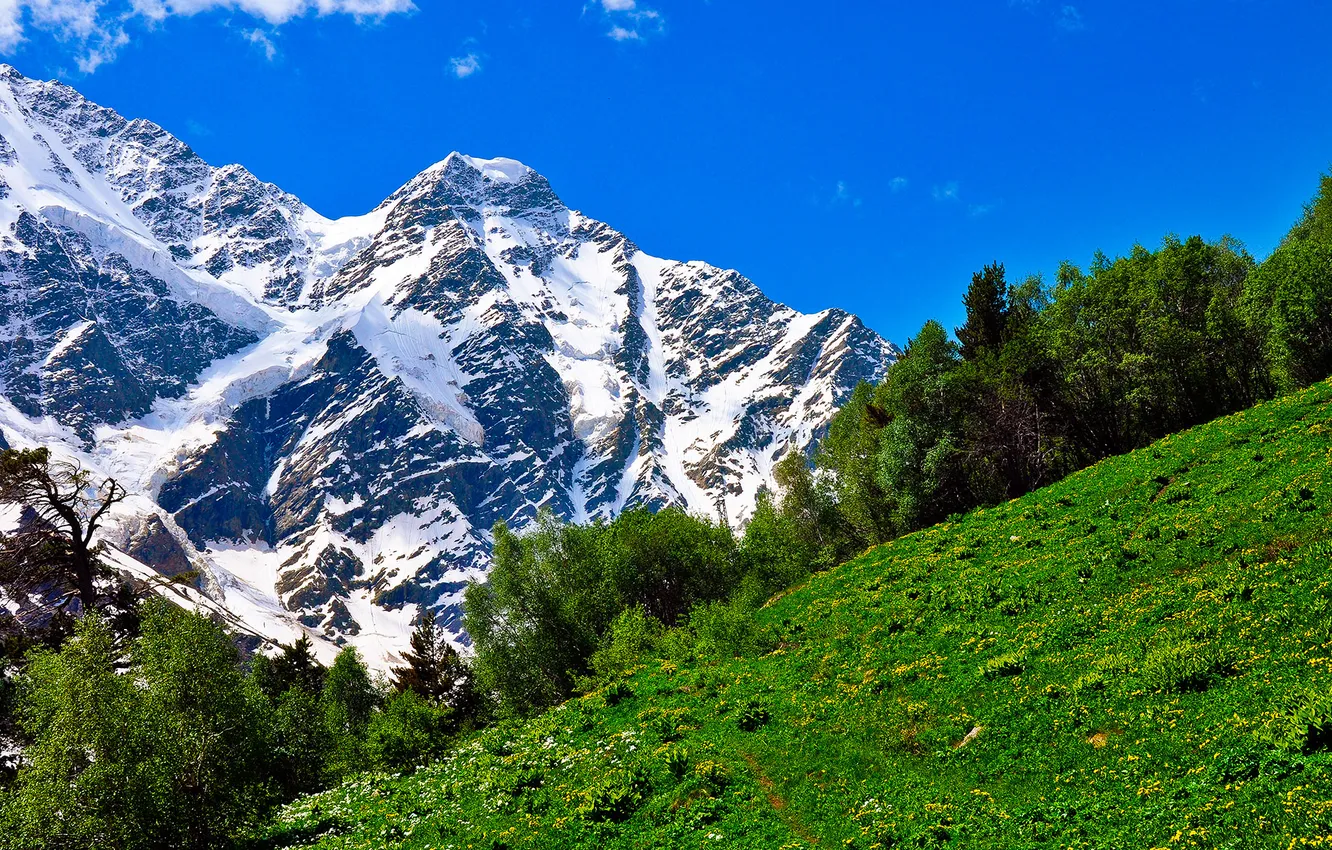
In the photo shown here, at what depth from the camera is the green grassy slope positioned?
45.2 feet

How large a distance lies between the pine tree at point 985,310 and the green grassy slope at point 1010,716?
25.4 m

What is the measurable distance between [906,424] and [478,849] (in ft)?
149

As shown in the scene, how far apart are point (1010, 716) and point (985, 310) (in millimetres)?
47331

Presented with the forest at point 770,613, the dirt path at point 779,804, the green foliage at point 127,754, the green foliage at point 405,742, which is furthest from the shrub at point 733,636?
the green foliage at point 127,754

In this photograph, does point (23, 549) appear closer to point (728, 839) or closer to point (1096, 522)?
point (728, 839)

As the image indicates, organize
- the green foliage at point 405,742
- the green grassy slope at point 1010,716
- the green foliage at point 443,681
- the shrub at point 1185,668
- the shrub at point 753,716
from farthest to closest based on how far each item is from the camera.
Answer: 1. the green foliage at point 443,681
2. the green foliage at point 405,742
3. the shrub at point 753,716
4. the shrub at point 1185,668
5. the green grassy slope at point 1010,716

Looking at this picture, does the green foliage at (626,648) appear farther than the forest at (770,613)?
Yes

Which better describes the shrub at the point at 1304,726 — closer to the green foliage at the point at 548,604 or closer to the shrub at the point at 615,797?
the shrub at the point at 615,797

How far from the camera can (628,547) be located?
214ft

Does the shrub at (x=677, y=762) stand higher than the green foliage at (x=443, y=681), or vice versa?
the green foliage at (x=443, y=681)

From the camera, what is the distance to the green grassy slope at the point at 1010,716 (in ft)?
45.2

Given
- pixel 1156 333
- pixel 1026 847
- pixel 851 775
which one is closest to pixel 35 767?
pixel 851 775

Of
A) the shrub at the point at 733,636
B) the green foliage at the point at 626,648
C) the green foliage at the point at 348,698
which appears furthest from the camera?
the green foliage at the point at 348,698

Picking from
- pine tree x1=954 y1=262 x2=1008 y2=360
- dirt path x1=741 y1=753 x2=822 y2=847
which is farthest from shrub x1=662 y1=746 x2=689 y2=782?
pine tree x1=954 y1=262 x2=1008 y2=360
